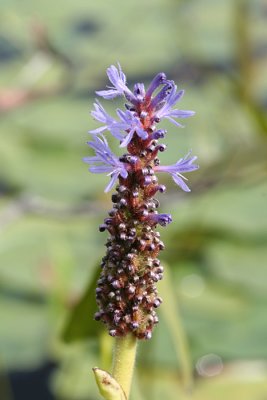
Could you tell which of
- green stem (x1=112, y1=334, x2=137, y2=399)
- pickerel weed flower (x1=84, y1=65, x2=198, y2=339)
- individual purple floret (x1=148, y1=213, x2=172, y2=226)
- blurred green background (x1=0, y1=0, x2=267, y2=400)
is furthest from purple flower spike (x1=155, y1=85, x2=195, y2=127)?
blurred green background (x1=0, y1=0, x2=267, y2=400)

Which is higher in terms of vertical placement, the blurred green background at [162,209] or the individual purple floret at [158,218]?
the blurred green background at [162,209]

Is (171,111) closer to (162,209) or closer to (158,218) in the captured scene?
(158,218)

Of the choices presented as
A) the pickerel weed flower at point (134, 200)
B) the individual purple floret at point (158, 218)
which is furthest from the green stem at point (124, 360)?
the individual purple floret at point (158, 218)

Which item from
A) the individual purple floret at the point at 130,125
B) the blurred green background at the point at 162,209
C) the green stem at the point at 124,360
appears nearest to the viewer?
the individual purple floret at the point at 130,125

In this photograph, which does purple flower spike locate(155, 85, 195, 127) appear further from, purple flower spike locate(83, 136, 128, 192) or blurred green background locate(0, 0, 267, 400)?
blurred green background locate(0, 0, 267, 400)

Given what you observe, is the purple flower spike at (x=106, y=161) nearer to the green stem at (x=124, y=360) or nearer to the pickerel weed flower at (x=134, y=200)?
the pickerel weed flower at (x=134, y=200)

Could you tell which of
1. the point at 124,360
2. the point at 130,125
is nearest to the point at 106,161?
the point at 130,125

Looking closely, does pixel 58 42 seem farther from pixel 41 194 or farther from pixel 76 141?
pixel 41 194

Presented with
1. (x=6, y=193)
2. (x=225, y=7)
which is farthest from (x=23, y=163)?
(x=225, y=7)
